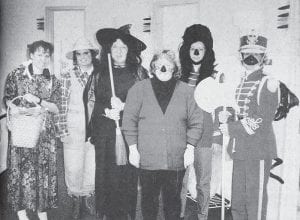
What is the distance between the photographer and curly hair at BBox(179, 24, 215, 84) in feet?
7.21

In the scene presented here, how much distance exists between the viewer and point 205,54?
7.22 feet

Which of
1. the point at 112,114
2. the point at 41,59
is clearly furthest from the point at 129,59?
the point at 41,59

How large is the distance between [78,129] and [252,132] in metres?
1.12

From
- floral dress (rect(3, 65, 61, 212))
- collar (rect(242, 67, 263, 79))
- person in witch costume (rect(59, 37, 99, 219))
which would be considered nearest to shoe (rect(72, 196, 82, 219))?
person in witch costume (rect(59, 37, 99, 219))

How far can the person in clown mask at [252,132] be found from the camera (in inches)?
84.5

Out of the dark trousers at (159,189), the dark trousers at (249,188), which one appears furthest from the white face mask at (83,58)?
the dark trousers at (249,188)

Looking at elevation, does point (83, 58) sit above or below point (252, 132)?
above

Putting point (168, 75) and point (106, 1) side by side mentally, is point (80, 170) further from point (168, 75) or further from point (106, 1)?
point (106, 1)

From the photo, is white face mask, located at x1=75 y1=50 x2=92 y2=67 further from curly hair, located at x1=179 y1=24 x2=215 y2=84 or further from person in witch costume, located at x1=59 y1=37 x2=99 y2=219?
curly hair, located at x1=179 y1=24 x2=215 y2=84

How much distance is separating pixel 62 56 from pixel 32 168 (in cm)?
77

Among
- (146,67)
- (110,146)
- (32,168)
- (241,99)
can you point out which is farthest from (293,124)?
(32,168)

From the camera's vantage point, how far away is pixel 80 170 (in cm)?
236

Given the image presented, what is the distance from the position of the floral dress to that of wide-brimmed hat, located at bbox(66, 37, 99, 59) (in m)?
0.19

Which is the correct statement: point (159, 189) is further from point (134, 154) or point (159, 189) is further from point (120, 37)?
point (120, 37)
